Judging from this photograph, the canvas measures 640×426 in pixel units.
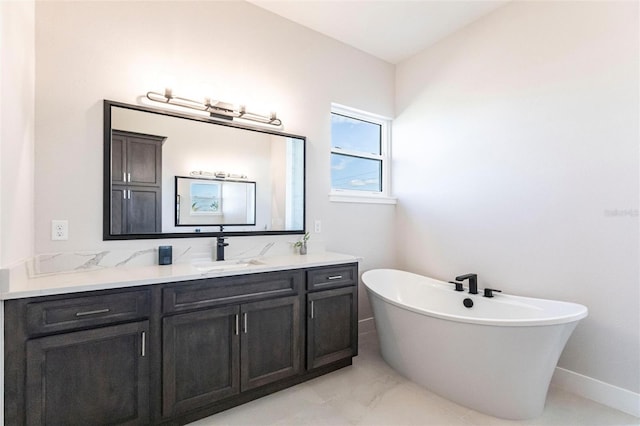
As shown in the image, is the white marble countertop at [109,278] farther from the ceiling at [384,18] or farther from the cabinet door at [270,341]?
the ceiling at [384,18]

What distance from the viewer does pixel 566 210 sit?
2.25 meters

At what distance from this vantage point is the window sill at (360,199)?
3.07m

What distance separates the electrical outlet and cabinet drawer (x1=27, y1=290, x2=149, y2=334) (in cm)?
57

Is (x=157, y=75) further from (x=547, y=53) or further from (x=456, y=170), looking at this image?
(x=547, y=53)

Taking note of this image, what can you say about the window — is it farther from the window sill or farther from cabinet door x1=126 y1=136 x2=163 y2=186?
cabinet door x1=126 y1=136 x2=163 y2=186

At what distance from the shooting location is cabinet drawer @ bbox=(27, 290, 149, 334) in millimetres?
1404

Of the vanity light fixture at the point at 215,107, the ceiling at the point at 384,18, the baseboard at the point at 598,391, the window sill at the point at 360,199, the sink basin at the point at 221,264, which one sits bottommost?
the baseboard at the point at 598,391

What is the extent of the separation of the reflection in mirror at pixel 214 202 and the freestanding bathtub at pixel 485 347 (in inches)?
49.1

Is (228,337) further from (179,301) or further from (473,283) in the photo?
(473,283)

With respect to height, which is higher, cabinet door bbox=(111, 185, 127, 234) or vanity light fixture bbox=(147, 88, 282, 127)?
vanity light fixture bbox=(147, 88, 282, 127)

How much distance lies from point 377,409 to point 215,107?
242cm

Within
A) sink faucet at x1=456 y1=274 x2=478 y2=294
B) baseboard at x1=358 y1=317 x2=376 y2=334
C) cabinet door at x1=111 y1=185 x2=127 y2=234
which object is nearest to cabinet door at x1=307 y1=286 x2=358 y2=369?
baseboard at x1=358 y1=317 x2=376 y2=334

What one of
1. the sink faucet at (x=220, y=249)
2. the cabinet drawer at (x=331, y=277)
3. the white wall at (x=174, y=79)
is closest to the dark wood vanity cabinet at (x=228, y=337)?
the cabinet drawer at (x=331, y=277)

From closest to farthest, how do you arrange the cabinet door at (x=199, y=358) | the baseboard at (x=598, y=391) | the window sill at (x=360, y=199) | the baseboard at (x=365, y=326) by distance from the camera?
the cabinet door at (x=199, y=358)
the baseboard at (x=598, y=391)
the window sill at (x=360, y=199)
the baseboard at (x=365, y=326)
